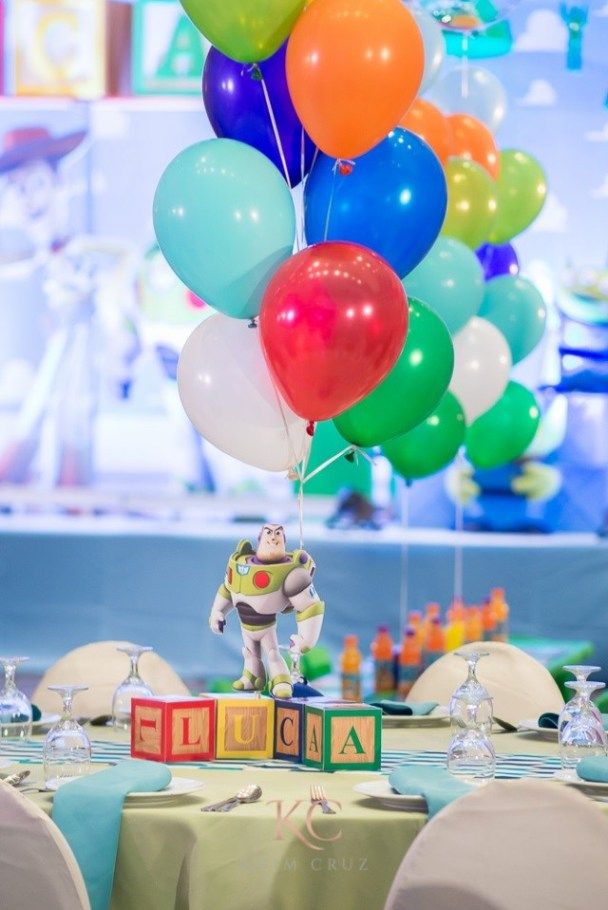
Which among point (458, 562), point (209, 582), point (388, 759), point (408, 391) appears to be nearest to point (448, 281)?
point (408, 391)

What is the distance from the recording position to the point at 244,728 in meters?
2.53

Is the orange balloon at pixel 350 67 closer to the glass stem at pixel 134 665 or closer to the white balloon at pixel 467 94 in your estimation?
the glass stem at pixel 134 665

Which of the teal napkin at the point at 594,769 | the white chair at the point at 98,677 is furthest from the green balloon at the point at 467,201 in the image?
the teal napkin at the point at 594,769

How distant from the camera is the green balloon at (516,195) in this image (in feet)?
15.6

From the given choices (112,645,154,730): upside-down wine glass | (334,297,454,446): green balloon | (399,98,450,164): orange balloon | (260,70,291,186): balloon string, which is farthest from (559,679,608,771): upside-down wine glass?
(399,98,450,164): orange balloon

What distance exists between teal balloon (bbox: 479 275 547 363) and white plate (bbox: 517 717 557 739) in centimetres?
192

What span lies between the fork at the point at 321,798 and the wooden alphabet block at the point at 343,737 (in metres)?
0.24

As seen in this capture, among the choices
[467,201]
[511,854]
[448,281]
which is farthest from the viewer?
[467,201]

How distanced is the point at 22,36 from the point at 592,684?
545 centimetres

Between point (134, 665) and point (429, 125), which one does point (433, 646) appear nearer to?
point (429, 125)

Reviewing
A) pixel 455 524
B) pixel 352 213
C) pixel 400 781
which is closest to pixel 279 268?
pixel 352 213

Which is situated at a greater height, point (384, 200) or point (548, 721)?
point (384, 200)

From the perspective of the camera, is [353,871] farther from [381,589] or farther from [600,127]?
[600,127]

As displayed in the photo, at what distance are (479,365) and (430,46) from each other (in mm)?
925
